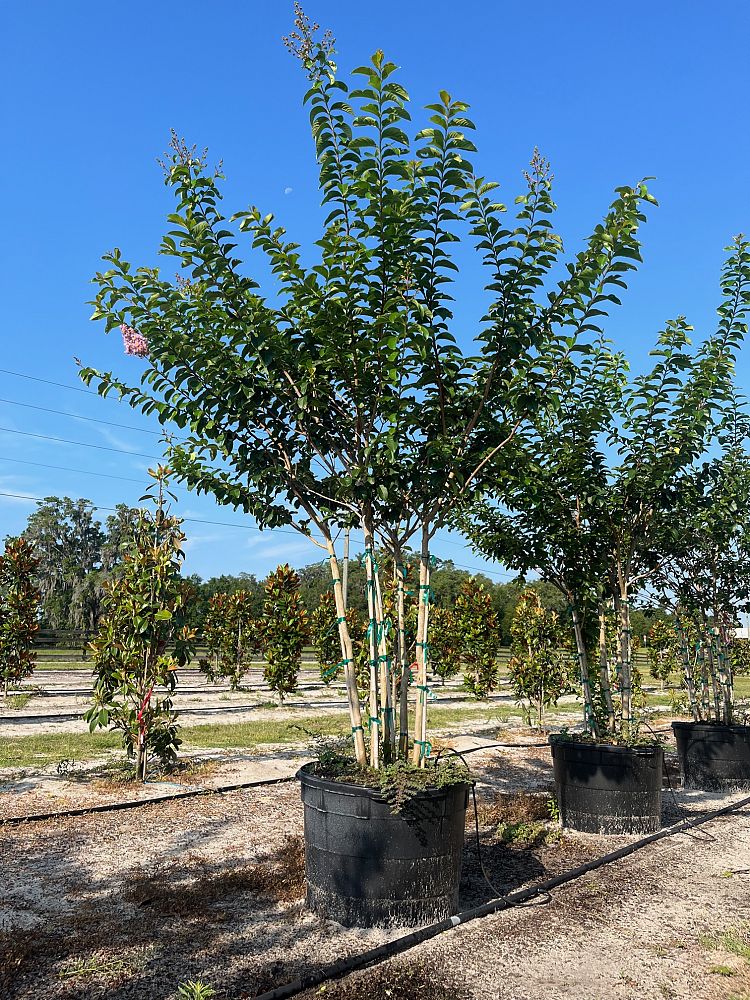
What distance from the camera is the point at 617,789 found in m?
6.09

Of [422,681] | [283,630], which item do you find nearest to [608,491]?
[422,681]

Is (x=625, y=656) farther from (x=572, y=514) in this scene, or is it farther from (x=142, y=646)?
(x=142, y=646)

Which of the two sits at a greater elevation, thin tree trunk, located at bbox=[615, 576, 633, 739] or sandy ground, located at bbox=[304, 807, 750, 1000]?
thin tree trunk, located at bbox=[615, 576, 633, 739]

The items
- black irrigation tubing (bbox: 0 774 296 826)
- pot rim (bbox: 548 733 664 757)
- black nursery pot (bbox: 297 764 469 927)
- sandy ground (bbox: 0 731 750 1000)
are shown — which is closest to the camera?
sandy ground (bbox: 0 731 750 1000)

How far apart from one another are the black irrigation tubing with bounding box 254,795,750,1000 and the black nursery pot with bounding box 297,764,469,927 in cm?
12

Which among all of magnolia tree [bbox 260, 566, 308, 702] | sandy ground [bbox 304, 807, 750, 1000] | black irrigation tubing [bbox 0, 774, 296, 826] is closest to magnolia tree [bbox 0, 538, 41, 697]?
magnolia tree [bbox 260, 566, 308, 702]

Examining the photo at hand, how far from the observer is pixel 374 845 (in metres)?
3.92

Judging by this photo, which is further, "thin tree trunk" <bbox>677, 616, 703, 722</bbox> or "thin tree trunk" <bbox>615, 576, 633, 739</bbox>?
"thin tree trunk" <bbox>677, 616, 703, 722</bbox>

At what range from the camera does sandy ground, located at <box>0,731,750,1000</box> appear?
3305 millimetres

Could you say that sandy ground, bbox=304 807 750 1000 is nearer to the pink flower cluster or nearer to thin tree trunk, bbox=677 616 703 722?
the pink flower cluster

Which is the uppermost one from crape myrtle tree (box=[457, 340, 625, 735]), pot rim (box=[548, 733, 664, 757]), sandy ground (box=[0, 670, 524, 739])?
crape myrtle tree (box=[457, 340, 625, 735])

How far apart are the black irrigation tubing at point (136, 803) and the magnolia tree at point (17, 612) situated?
12115mm

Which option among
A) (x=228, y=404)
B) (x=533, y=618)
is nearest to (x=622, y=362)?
(x=228, y=404)

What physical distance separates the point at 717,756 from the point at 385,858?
598 cm
